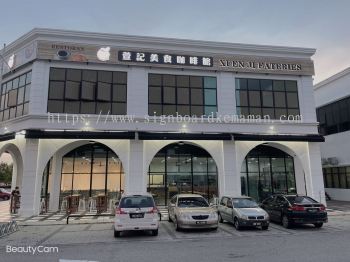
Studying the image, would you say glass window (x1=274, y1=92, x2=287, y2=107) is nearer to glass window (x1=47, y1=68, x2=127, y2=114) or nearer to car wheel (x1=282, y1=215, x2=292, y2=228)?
car wheel (x1=282, y1=215, x2=292, y2=228)

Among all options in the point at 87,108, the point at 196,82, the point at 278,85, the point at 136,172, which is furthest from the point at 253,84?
the point at 87,108

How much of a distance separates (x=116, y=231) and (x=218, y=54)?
14.5 meters

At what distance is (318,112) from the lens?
3128cm

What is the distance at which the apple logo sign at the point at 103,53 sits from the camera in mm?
19766

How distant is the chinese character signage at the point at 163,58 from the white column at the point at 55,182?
27.0 feet

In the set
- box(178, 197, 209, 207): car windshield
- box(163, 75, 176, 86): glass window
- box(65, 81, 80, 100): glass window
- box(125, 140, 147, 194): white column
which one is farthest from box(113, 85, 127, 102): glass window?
box(178, 197, 209, 207): car windshield

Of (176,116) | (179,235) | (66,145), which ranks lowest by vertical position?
(179,235)

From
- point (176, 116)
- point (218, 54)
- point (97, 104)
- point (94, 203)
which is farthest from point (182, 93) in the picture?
point (94, 203)

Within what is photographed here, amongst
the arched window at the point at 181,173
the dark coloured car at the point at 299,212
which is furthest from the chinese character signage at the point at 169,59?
the dark coloured car at the point at 299,212

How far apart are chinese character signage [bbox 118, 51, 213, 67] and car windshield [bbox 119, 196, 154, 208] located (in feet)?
36.2

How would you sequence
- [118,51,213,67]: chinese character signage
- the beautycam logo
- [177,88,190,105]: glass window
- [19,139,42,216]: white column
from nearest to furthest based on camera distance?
the beautycam logo
[19,139,42,216]: white column
[118,51,213,67]: chinese character signage
[177,88,190,105]: glass window

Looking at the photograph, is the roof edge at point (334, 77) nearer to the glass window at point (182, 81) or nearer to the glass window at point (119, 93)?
the glass window at point (182, 81)

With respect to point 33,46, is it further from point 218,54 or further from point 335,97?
point 335,97

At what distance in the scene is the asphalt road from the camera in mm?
8375
